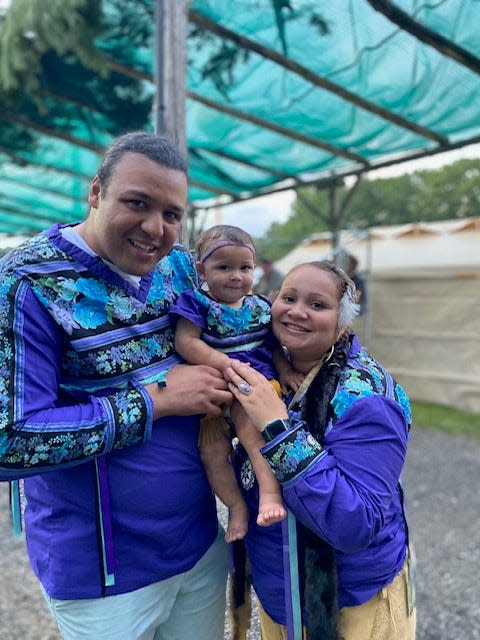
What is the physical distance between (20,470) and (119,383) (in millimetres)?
294

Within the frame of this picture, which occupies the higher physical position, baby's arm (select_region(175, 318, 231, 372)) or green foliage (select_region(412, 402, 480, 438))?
baby's arm (select_region(175, 318, 231, 372))

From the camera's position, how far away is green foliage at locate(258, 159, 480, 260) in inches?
1096

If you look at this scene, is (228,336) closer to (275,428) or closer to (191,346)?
(191,346)

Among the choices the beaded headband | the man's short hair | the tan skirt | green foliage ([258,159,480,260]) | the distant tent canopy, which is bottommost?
the tan skirt

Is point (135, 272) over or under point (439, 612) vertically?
over

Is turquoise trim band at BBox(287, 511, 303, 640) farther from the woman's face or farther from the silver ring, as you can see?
the woman's face

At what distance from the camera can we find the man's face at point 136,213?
130 centimetres

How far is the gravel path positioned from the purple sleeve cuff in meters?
1.02

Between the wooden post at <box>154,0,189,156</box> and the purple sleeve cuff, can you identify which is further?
the wooden post at <box>154,0,189,156</box>

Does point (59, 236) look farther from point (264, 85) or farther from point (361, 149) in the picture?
point (361, 149)

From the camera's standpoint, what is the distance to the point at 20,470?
1215 mm

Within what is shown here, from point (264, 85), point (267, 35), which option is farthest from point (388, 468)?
point (264, 85)

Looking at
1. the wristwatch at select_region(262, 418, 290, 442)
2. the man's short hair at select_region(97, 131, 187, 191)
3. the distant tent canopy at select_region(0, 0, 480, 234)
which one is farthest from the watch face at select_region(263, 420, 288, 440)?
the distant tent canopy at select_region(0, 0, 480, 234)

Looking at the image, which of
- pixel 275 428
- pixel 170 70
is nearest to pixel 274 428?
pixel 275 428
